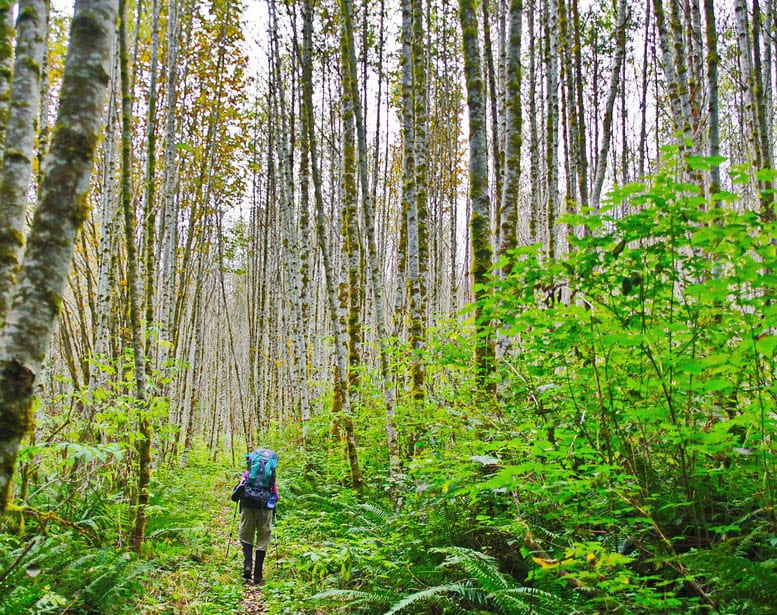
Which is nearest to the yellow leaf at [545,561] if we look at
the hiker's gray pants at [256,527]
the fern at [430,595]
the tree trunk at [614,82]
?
the fern at [430,595]

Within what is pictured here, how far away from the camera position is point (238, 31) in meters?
11.4

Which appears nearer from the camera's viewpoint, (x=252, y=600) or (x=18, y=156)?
(x=18, y=156)

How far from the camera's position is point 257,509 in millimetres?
6027

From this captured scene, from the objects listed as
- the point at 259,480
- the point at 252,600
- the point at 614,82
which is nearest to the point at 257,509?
the point at 259,480

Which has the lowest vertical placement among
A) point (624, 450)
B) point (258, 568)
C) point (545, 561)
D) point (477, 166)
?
point (258, 568)

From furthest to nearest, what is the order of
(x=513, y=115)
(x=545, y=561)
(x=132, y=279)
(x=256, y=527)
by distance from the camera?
(x=256, y=527) < (x=513, y=115) < (x=132, y=279) < (x=545, y=561)

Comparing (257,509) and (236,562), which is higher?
(257,509)

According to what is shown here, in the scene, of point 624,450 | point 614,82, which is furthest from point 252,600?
point 614,82

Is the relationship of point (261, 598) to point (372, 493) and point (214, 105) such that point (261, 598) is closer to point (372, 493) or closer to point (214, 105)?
point (372, 493)

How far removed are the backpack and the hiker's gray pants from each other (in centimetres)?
9

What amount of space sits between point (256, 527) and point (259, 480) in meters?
0.54

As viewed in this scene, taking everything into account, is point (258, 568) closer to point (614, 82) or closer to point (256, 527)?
point (256, 527)

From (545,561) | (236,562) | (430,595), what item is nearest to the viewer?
(545,561)

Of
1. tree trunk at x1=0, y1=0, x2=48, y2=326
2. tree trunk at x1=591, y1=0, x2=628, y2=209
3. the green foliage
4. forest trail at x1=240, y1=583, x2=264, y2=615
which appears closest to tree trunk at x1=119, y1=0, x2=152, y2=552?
forest trail at x1=240, y1=583, x2=264, y2=615
